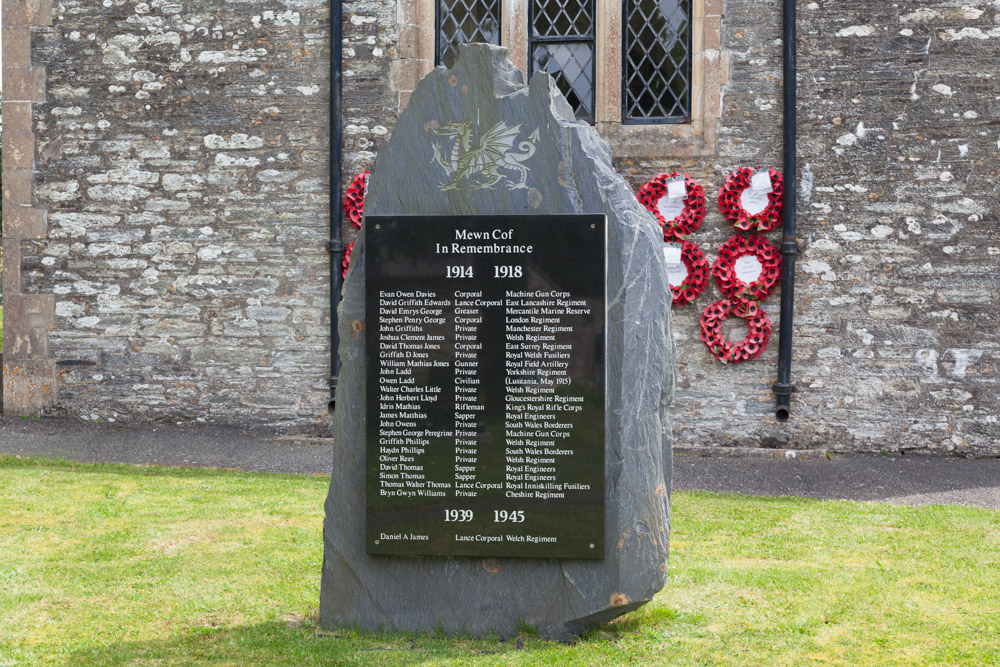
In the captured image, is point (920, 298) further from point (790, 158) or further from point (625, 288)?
point (625, 288)

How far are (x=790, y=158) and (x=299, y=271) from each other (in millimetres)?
4569

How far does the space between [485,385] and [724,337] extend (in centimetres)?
494

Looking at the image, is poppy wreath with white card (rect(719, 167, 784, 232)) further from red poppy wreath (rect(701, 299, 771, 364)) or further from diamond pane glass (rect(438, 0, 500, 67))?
diamond pane glass (rect(438, 0, 500, 67))

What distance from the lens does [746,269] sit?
8.20 meters

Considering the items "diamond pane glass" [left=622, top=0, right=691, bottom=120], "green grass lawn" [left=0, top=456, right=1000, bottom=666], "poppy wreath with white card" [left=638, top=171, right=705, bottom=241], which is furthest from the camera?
"diamond pane glass" [left=622, top=0, right=691, bottom=120]

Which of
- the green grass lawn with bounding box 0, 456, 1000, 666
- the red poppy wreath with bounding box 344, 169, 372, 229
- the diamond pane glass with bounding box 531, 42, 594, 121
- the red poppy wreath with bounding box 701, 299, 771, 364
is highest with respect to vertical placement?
the diamond pane glass with bounding box 531, 42, 594, 121

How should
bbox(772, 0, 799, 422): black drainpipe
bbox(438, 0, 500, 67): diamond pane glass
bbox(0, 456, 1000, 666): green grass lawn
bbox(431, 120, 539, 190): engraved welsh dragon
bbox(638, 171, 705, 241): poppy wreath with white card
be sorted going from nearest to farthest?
bbox(0, 456, 1000, 666): green grass lawn, bbox(431, 120, 539, 190): engraved welsh dragon, bbox(772, 0, 799, 422): black drainpipe, bbox(638, 171, 705, 241): poppy wreath with white card, bbox(438, 0, 500, 67): diamond pane glass

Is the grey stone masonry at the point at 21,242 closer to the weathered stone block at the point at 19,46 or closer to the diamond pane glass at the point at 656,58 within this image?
the weathered stone block at the point at 19,46

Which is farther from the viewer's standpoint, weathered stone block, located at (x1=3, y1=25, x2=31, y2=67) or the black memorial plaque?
weathered stone block, located at (x1=3, y1=25, x2=31, y2=67)

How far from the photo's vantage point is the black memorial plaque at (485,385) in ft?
12.4

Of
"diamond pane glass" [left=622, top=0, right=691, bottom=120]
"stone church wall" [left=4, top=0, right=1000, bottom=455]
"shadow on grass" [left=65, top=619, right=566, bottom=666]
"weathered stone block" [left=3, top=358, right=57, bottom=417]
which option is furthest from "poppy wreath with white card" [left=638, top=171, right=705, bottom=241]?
"weathered stone block" [left=3, top=358, right=57, bottom=417]

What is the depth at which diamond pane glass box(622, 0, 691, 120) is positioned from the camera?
852 cm

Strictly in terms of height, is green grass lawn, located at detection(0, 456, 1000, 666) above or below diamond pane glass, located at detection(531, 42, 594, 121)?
below

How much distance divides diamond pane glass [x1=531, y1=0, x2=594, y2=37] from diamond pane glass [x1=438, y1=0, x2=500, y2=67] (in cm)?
38
